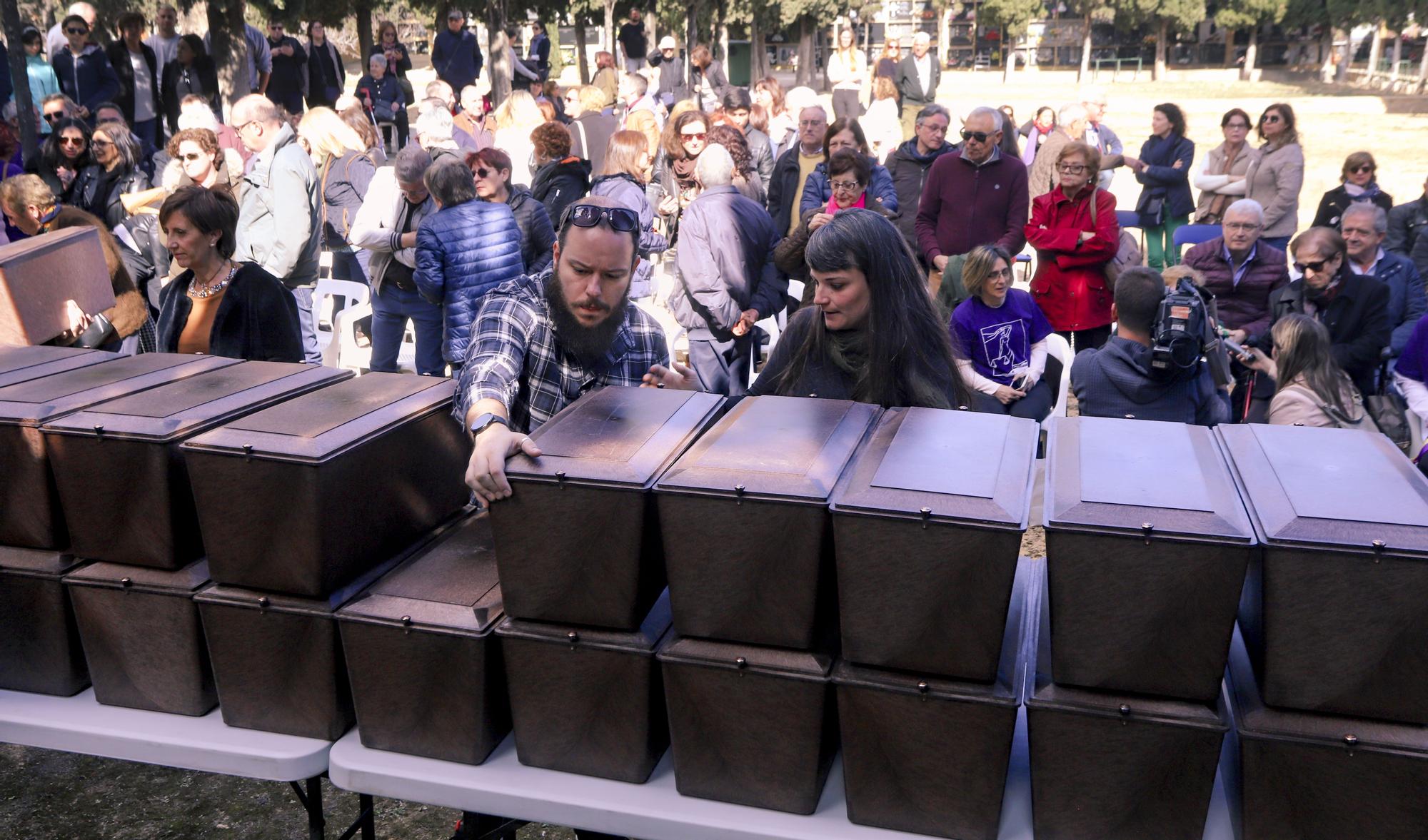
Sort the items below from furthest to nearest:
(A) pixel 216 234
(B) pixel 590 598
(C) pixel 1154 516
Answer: (A) pixel 216 234 → (B) pixel 590 598 → (C) pixel 1154 516

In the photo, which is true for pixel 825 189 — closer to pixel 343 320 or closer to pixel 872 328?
pixel 343 320

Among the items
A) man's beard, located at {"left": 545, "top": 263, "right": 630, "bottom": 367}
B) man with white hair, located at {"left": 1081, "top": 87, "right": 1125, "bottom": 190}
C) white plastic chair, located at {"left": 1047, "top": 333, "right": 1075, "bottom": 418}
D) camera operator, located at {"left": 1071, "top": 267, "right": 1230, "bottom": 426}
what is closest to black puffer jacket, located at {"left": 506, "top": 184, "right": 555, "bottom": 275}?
white plastic chair, located at {"left": 1047, "top": 333, "right": 1075, "bottom": 418}

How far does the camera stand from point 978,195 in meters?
6.07

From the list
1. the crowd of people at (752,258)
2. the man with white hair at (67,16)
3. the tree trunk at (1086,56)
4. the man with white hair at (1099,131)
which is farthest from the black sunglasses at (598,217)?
the tree trunk at (1086,56)

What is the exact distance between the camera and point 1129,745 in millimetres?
1678

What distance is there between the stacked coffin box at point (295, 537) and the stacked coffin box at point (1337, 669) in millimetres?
1504

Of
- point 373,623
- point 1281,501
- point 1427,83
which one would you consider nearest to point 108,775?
point 373,623

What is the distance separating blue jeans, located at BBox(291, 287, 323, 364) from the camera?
5.02 meters

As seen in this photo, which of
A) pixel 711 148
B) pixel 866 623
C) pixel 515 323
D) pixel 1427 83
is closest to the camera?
pixel 866 623

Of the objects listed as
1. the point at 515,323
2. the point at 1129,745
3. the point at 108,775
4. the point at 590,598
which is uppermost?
the point at 515,323

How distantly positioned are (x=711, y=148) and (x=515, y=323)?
343cm

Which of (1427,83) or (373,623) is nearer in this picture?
(373,623)

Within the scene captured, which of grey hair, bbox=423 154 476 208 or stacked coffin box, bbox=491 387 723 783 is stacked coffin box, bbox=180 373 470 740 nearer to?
stacked coffin box, bbox=491 387 723 783

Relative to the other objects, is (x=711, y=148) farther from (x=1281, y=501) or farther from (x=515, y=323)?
(x=1281, y=501)
